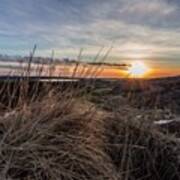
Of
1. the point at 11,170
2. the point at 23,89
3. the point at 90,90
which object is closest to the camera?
the point at 11,170

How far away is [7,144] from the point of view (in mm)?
3293

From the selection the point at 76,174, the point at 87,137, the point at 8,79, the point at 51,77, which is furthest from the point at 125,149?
the point at 8,79

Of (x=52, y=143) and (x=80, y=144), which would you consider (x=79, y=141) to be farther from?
(x=52, y=143)

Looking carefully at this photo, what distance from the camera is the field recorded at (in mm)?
3307

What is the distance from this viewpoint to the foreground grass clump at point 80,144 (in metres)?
3.29

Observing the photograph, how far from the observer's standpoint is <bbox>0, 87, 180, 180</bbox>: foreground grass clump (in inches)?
129

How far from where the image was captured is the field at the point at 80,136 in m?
3.31

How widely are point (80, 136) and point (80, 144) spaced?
0.46 feet

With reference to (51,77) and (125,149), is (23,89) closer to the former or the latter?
(51,77)

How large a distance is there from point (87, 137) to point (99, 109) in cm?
56

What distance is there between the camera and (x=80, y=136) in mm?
3701

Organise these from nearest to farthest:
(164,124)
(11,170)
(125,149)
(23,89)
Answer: (11,170), (125,149), (23,89), (164,124)

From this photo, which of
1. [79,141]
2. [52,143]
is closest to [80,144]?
[79,141]

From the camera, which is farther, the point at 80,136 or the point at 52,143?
the point at 80,136
